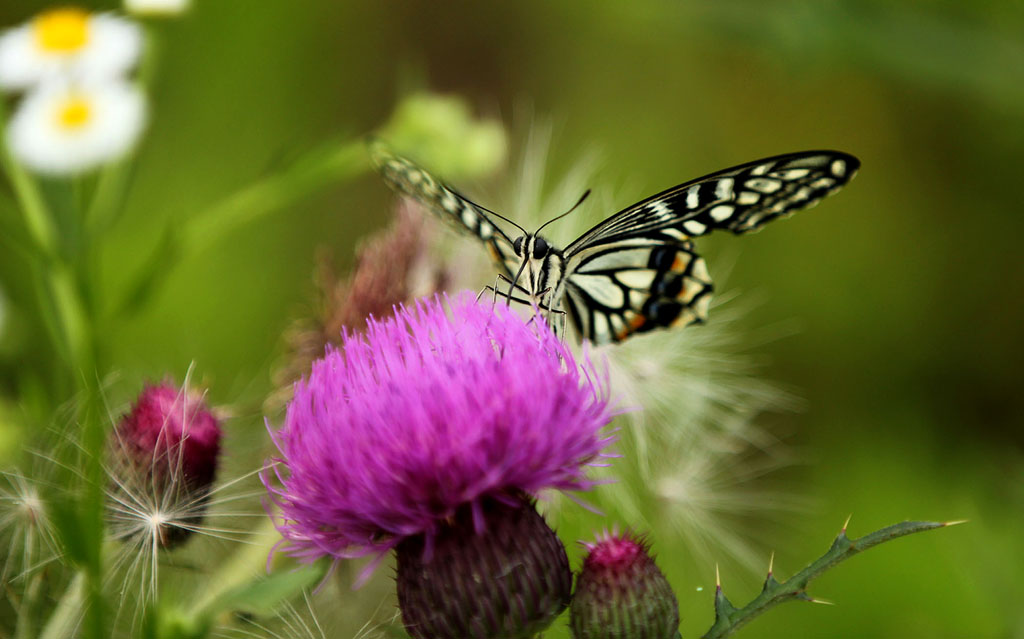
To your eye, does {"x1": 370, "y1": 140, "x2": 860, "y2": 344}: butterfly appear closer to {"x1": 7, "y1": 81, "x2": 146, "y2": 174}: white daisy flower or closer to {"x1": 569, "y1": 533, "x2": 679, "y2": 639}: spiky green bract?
{"x1": 7, "y1": 81, "x2": 146, "y2": 174}: white daisy flower

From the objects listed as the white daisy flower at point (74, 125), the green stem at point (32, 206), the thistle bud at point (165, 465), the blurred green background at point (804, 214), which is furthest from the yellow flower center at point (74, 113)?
the blurred green background at point (804, 214)

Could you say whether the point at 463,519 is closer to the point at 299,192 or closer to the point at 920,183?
the point at 299,192

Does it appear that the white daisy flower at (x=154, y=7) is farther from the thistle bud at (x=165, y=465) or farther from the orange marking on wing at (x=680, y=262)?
the orange marking on wing at (x=680, y=262)

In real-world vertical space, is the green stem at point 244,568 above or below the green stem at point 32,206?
below

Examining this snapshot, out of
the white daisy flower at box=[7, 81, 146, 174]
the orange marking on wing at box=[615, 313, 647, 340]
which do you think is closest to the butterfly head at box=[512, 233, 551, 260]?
the orange marking on wing at box=[615, 313, 647, 340]

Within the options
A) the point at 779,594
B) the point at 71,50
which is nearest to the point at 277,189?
the point at 71,50

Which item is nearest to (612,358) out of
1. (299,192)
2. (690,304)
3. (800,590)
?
(690,304)
